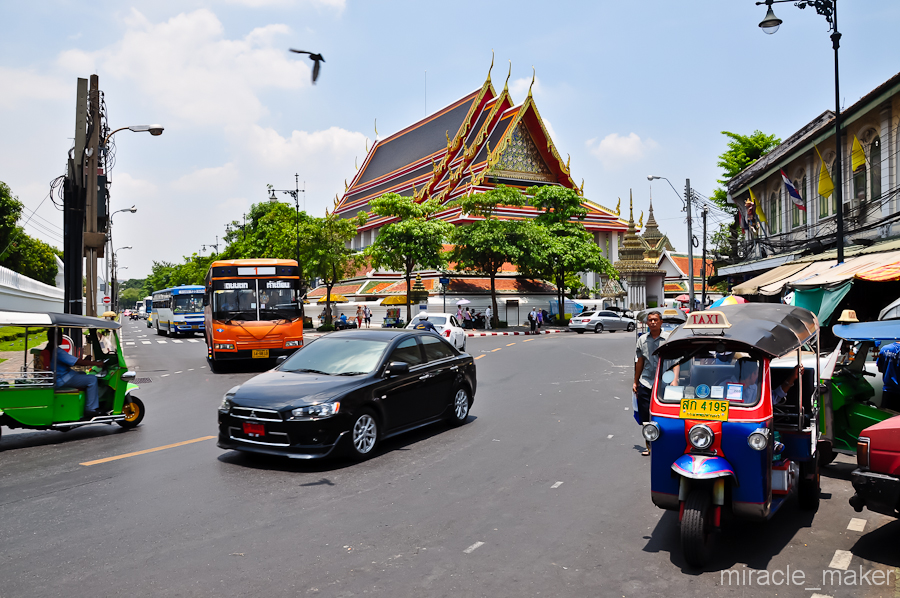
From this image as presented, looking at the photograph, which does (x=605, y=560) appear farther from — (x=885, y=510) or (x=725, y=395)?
(x=885, y=510)

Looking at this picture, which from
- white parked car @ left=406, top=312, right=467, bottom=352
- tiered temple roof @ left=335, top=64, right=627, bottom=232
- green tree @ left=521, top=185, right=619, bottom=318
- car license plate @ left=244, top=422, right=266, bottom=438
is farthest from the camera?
tiered temple roof @ left=335, top=64, right=627, bottom=232

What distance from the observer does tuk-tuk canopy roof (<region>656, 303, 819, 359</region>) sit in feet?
15.5

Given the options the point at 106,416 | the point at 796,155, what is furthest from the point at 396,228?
the point at 106,416

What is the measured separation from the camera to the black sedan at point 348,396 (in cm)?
689

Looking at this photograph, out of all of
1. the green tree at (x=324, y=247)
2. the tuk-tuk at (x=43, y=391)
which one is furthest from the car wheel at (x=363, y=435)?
the green tree at (x=324, y=247)

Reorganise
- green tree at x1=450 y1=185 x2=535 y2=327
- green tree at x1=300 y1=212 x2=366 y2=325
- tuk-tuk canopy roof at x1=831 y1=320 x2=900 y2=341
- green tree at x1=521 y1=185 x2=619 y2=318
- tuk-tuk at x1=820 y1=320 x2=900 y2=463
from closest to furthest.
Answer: tuk-tuk canopy roof at x1=831 y1=320 x2=900 y2=341 < tuk-tuk at x1=820 y1=320 x2=900 y2=463 < green tree at x1=450 y1=185 x2=535 y2=327 < green tree at x1=521 y1=185 x2=619 y2=318 < green tree at x1=300 y1=212 x2=366 y2=325

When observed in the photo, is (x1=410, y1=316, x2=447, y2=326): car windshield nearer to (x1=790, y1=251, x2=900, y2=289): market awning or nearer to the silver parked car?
(x1=790, y1=251, x2=900, y2=289): market awning

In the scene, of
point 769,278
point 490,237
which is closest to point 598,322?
→ point 490,237

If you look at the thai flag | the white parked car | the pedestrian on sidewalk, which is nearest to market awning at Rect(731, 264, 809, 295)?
the thai flag

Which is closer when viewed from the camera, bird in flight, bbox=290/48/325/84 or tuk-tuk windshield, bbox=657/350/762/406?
tuk-tuk windshield, bbox=657/350/762/406

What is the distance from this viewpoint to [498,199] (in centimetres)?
4009

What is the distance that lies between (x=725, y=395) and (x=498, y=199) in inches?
1419

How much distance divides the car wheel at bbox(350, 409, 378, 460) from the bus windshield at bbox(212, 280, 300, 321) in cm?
1078

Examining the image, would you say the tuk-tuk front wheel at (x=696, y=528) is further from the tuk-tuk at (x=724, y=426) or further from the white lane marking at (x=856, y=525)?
the white lane marking at (x=856, y=525)
